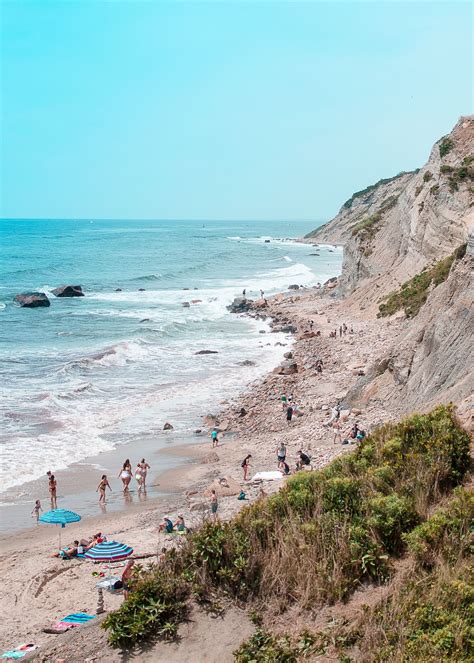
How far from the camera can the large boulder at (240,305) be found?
58250 millimetres

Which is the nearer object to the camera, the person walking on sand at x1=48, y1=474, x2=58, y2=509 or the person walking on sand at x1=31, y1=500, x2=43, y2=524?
the person walking on sand at x1=31, y1=500, x2=43, y2=524

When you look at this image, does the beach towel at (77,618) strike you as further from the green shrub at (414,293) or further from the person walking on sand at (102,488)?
the green shrub at (414,293)

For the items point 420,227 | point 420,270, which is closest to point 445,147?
point 420,227

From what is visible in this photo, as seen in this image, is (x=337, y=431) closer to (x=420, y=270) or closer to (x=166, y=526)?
(x=166, y=526)

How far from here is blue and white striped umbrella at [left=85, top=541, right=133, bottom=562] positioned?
14430 millimetres

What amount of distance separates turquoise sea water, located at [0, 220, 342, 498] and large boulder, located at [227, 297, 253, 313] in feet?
4.19

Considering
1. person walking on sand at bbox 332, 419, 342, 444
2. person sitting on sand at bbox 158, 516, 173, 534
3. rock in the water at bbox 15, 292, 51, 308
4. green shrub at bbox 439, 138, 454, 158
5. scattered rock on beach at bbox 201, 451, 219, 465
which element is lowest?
scattered rock on beach at bbox 201, 451, 219, 465

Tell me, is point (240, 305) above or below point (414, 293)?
below

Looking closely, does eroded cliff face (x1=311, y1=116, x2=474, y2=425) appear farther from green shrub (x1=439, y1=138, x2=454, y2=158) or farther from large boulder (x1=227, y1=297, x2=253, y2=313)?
large boulder (x1=227, y1=297, x2=253, y2=313)

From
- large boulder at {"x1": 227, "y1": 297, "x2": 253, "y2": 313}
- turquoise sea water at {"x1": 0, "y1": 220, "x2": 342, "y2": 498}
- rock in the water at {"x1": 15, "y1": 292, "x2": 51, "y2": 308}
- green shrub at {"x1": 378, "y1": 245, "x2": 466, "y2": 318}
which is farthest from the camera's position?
rock in the water at {"x1": 15, "y1": 292, "x2": 51, "y2": 308}

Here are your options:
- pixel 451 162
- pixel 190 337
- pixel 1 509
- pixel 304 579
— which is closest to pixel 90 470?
pixel 1 509

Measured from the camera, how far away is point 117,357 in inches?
1528

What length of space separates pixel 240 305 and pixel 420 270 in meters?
20.2

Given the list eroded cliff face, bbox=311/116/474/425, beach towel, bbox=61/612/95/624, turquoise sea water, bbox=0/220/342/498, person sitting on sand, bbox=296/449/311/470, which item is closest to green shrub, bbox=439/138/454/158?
eroded cliff face, bbox=311/116/474/425
